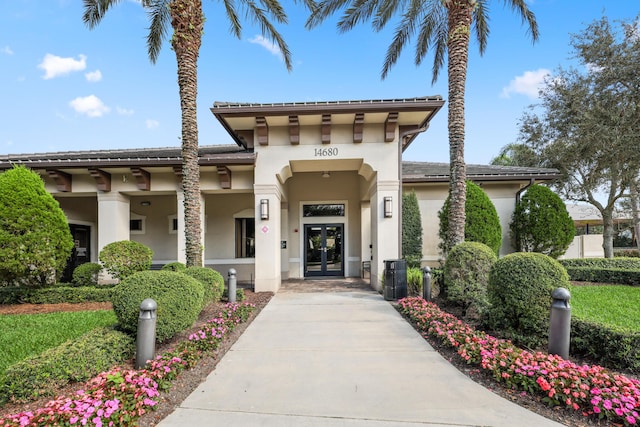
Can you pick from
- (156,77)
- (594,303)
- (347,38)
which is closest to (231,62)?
(156,77)

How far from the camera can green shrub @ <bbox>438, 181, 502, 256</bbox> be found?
32.9ft

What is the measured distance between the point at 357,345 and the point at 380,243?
5073 mm

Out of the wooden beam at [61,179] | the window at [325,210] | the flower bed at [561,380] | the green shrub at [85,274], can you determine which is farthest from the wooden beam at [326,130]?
the wooden beam at [61,179]

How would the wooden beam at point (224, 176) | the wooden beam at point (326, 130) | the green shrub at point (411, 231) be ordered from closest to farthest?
the wooden beam at point (326, 130) < the wooden beam at point (224, 176) < the green shrub at point (411, 231)

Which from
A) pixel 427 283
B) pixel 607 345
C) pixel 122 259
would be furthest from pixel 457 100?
pixel 122 259

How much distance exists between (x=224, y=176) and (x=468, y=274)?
298 inches

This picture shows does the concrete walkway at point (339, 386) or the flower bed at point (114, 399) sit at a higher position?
the flower bed at point (114, 399)

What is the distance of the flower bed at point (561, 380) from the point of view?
9.51ft

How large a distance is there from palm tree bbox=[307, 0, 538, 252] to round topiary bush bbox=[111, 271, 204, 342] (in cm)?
642

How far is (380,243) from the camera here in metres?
9.75

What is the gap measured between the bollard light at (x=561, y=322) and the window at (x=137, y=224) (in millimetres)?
13170

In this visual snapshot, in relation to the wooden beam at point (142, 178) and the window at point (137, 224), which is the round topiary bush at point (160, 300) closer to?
the wooden beam at point (142, 178)

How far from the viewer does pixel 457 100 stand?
27.7 feet

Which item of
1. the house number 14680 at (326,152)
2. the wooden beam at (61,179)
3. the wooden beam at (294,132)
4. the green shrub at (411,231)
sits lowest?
the green shrub at (411,231)
